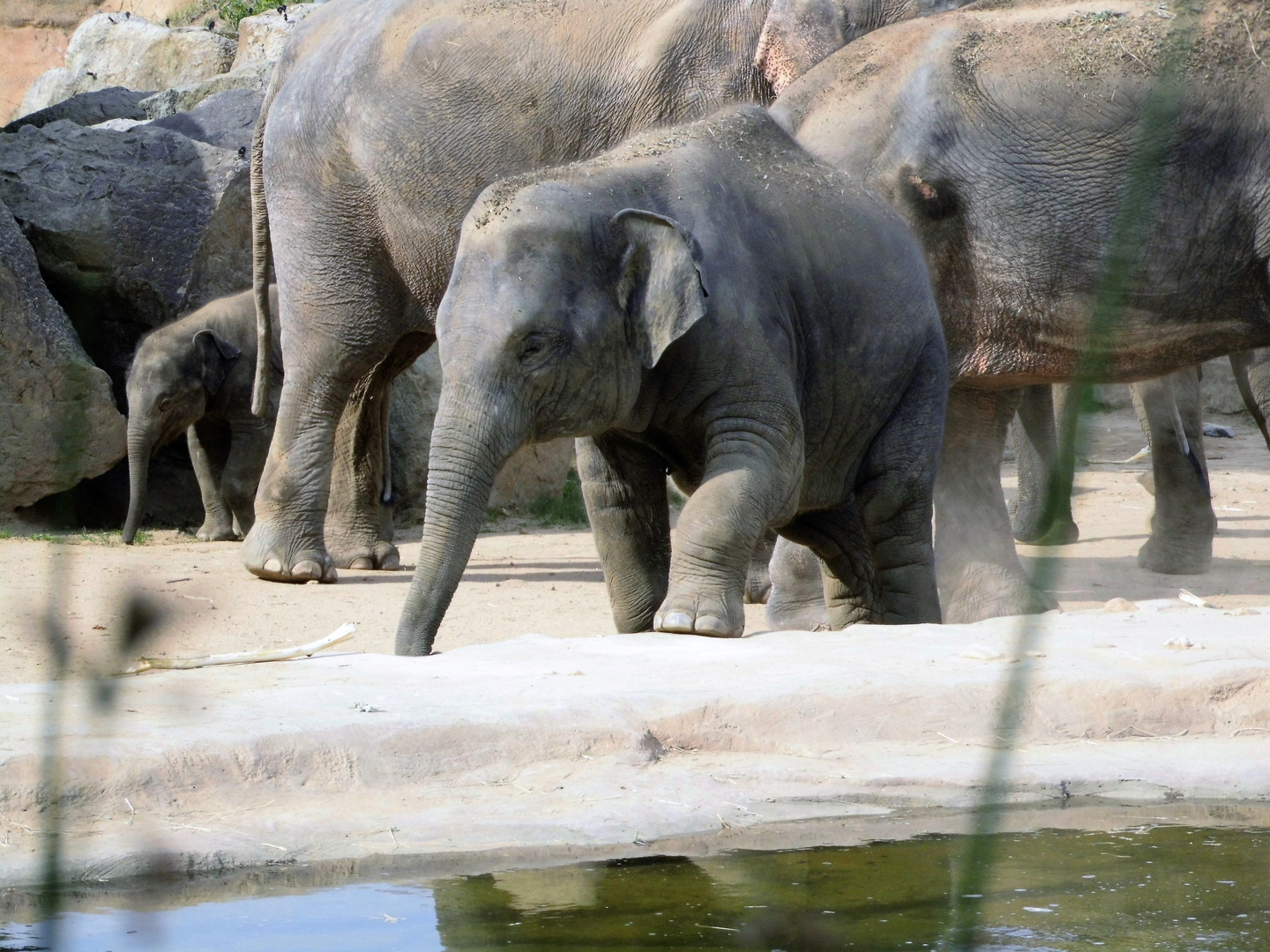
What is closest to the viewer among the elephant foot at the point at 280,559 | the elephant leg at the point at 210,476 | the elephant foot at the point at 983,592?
the elephant foot at the point at 983,592

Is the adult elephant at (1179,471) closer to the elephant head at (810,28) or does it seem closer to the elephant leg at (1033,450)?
the elephant leg at (1033,450)

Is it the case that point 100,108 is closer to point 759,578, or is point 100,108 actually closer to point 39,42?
point 759,578

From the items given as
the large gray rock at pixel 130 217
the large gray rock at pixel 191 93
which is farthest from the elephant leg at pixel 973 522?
the large gray rock at pixel 191 93

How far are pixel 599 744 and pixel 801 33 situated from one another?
386cm

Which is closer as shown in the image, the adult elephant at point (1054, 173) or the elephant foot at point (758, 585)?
the adult elephant at point (1054, 173)

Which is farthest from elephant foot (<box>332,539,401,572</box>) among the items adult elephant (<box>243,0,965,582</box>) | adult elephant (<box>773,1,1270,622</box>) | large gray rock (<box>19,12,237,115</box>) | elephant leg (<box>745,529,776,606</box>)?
large gray rock (<box>19,12,237,115</box>)

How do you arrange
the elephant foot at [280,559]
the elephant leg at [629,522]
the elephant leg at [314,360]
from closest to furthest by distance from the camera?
1. the elephant leg at [629,522]
2. the elephant leg at [314,360]
3. the elephant foot at [280,559]

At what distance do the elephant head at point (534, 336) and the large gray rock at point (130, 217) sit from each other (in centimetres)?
528

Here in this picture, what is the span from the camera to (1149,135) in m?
0.95

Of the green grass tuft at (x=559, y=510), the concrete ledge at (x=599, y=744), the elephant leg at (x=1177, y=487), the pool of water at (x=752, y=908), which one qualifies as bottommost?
the green grass tuft at (x=559, y=510)

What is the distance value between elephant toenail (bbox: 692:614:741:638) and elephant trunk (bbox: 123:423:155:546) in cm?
461

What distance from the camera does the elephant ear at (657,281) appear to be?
14.2 ft

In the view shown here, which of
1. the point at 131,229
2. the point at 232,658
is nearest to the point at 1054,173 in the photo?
the point at 232,658

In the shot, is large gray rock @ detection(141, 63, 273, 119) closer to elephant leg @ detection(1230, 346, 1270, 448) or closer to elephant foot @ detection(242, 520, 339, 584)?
elephant foot @ detection(242, 520, 339, 584)
